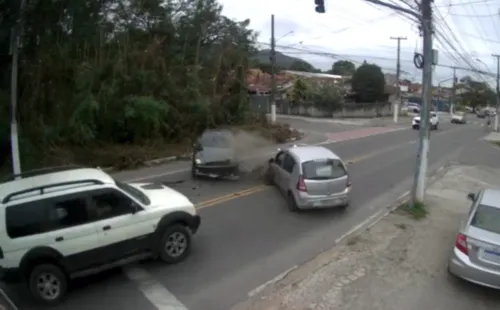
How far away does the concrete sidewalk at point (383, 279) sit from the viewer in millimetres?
7195

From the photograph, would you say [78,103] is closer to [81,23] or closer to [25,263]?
[81,23]

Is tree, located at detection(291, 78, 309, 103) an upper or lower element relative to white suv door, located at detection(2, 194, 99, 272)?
upper

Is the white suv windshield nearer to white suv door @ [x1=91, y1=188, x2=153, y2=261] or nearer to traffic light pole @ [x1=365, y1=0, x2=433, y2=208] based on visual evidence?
white suv door @ [x1=91, y1=188, x2=153, y2=261]

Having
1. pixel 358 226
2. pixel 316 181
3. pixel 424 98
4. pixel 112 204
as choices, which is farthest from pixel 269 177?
pixel 112 204

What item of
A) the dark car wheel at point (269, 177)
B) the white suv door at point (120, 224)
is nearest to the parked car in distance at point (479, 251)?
the white suv door at point (120, 224)

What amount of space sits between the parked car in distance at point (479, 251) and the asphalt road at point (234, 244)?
2654 mm

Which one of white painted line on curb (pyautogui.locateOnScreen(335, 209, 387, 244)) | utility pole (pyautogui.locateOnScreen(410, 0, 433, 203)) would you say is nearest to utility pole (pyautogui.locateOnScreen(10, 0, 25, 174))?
white painted line on curb (pyautogui.locateOnScreen(335, 209, 387, 244))

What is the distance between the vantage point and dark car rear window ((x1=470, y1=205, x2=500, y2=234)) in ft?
25.5

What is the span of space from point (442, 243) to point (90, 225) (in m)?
6.90

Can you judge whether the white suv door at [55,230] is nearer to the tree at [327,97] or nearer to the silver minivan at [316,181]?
the silver minivan at [316,181]

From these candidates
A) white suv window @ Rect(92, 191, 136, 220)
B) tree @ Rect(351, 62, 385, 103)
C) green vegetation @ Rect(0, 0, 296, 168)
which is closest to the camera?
white suv window @ Rect(92, 191, 136, 220)

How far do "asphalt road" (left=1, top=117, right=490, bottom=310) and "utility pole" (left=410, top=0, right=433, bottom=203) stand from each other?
118 centimetres

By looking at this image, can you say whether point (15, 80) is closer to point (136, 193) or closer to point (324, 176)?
point (136, 193)

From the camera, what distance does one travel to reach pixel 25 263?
7184mm
